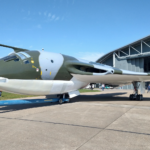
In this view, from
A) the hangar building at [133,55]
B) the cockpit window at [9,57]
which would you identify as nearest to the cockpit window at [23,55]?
the cockpit window at [9,57]

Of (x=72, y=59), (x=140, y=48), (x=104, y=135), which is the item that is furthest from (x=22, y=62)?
(x=140, y=48)

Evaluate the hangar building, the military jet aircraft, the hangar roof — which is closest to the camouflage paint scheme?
the military jet aircraft

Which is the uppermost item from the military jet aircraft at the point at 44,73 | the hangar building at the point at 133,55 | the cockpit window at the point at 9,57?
the hangar building at the point at 133,55

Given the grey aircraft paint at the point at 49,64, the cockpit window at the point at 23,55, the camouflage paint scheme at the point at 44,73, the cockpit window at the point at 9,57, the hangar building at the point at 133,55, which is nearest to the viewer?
the camouflage paint scheme at the point at 44,73

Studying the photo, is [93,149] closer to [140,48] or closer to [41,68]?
[41,68]

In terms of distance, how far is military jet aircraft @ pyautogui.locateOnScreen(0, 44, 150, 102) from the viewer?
25.9 feet

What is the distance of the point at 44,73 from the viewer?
8906 millimetres

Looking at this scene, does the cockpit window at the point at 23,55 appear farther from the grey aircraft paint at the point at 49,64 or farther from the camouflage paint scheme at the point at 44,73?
the grey aircraft paint at the point at 49,64

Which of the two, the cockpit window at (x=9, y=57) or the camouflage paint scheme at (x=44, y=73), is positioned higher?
the cockpit window at (x=9, y=57)

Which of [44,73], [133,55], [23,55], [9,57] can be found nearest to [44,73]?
[44,73]

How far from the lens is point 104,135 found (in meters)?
4.17

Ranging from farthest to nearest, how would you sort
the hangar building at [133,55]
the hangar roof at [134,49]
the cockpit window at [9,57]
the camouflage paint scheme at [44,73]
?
the hangar building at [133,55] → the hangar roof at [134,49] → the cockpit window at [9,57] → the camouflage paint scheme at [44,73]

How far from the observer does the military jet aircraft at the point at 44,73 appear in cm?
789

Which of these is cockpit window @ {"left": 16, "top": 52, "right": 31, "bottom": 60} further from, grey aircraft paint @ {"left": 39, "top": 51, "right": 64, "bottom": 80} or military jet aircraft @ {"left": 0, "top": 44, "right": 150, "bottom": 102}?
grey aircraft paint @ {"left": 39, "top": 51, "right": 64, "bottom": 80}
